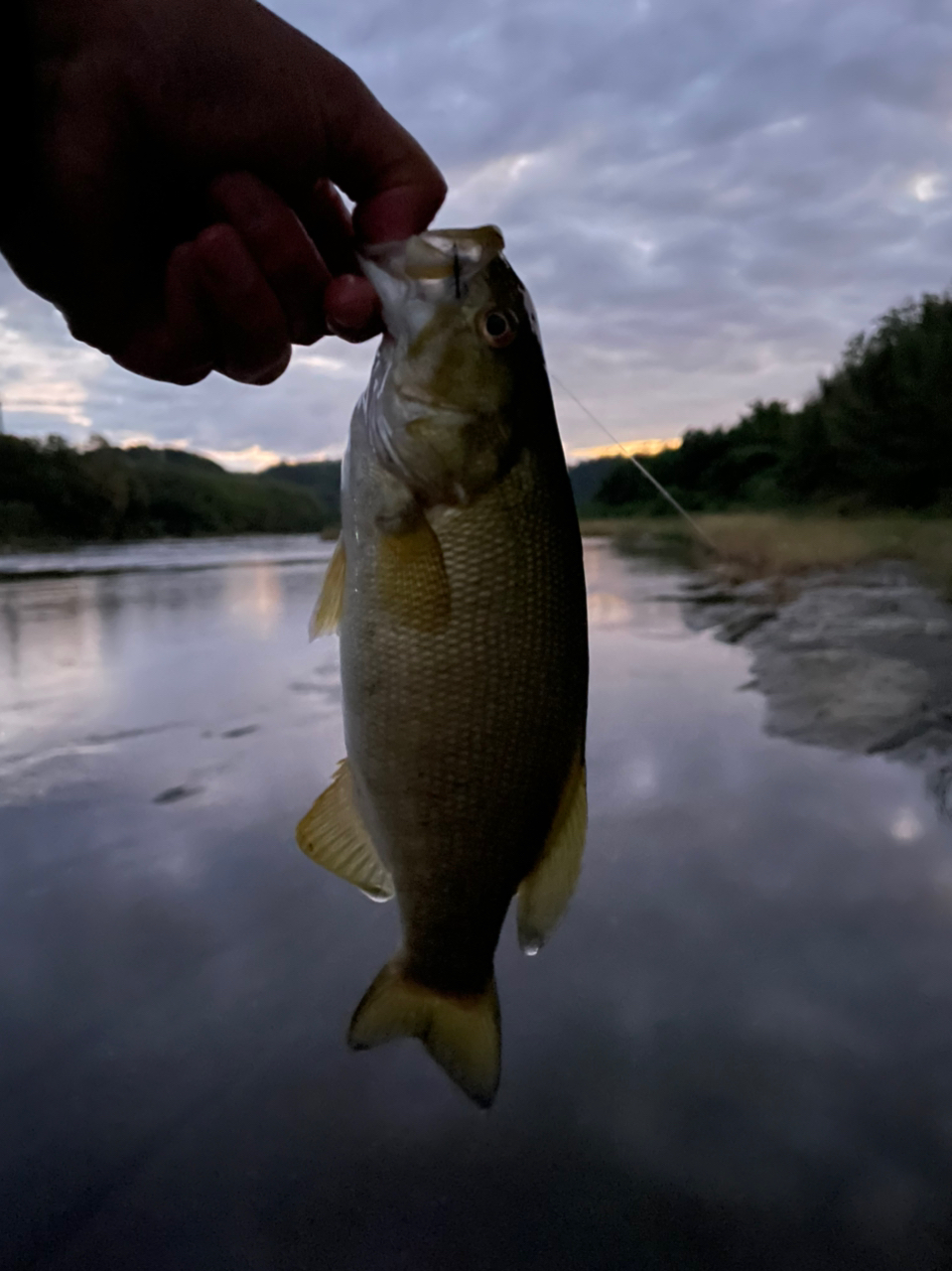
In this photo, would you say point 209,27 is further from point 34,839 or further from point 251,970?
point 34,839

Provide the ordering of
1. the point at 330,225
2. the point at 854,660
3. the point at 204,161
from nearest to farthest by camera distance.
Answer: the point at 204,161 < the point at 330,225 < the point at 854,660

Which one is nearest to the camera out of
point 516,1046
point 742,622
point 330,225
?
point 330,225

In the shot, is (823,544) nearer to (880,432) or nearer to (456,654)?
(880,432)

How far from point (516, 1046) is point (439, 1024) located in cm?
121

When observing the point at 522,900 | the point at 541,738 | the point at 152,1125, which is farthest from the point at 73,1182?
the point at 541,738

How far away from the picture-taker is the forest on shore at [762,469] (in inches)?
936

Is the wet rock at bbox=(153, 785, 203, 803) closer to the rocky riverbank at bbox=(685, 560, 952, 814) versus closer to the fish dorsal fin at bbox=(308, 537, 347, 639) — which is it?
the fish dorsal fin at bbox=(308, 537, 347, 639)

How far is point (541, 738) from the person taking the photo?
1.32m

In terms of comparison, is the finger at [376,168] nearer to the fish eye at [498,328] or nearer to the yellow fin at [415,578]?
the fish eye at [498,328]

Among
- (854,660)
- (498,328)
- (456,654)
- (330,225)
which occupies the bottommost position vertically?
(854,660)

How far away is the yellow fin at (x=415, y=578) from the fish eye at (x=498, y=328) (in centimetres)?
36

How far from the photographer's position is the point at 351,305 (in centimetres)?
152

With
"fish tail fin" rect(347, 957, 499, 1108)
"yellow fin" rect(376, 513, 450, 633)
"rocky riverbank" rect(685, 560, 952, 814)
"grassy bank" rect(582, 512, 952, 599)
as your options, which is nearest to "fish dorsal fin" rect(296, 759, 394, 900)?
"fish tail fin" rect(347, 957, 499, 1108)

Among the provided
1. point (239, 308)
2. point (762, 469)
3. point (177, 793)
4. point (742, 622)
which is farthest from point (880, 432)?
point (239, 308)
